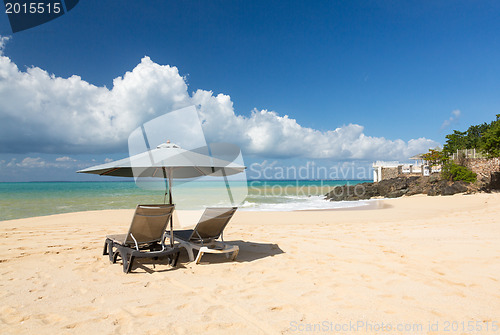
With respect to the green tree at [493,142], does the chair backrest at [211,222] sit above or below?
below

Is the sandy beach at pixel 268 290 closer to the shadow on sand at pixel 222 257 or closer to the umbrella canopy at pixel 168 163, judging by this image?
the shadow on sand at pixel 222 257

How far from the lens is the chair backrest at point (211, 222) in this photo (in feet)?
16.4

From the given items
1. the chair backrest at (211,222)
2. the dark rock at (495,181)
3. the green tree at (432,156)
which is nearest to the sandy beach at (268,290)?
the chair backrest at (211,222)

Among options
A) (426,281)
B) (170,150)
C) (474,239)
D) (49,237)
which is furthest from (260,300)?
(49,237)

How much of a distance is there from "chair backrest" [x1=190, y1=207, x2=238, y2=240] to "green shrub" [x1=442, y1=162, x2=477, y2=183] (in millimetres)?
26401

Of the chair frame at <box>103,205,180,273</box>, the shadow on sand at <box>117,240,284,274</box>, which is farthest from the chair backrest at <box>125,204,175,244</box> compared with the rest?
the shadow on sand at <box>117,240,284,274</box>

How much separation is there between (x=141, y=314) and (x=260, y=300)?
1213 mm

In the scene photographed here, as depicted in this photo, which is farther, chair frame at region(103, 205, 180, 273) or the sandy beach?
chair frame at region(103, 205, 180, 273)

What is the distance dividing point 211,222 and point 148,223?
1036mm

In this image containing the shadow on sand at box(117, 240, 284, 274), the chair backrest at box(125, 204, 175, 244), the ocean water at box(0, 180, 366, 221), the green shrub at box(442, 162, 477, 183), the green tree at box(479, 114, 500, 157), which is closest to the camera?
the chair backrest at box(125, 204, 175, 244)

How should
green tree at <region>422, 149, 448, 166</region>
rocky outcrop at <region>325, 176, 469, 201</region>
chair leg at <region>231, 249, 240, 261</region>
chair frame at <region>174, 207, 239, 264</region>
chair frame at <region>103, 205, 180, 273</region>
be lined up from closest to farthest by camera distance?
chair frame at <region>103, 205, 180, 273</region>, chair frame at <region>174, 207, 239, 264</region>, chair leg at <region>231, 249, 240, 261</region>, rocky outcrop at <region>325, 176, 469, 201</region>, green tree at <region>422, 149, 448, 166</region>

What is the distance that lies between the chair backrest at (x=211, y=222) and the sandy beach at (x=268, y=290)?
41 cm

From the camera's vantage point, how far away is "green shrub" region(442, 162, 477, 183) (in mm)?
24375

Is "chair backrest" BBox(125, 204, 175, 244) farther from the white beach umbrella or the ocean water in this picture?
the ocean water
